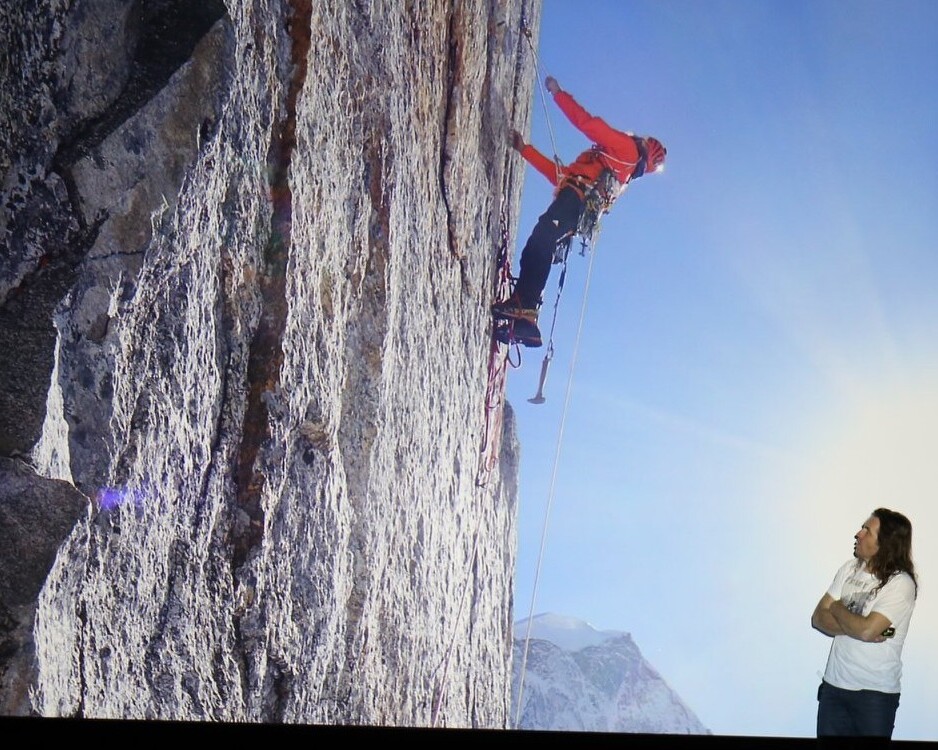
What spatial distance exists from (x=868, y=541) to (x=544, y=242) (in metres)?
1.74

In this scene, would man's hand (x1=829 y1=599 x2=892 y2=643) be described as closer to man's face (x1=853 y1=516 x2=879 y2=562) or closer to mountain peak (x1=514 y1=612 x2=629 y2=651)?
man's face (x1=853 y1=516 x2=879 y2=562)

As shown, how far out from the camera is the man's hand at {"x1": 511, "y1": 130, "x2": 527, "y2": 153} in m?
3.40

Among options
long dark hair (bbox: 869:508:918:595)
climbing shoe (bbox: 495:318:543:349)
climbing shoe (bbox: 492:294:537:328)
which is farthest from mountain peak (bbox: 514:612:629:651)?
climbing shoe (bbox: 492:294:537:328)

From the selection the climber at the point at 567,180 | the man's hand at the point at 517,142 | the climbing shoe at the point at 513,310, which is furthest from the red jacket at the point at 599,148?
the climbing shoe at the point at 513,310

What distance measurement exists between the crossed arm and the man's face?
155mm

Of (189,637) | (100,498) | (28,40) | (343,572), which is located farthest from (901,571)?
(28,40)

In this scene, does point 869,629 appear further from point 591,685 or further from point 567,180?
point 567,180

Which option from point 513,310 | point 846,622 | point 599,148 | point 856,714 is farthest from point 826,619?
point 599,148

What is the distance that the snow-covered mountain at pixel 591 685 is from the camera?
2377 millimetres

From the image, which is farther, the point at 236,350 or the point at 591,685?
the point at 591,685

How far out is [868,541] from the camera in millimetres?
2094

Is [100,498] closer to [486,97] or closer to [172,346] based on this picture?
A: [172,346]

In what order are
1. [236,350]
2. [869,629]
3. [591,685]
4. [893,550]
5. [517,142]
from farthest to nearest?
[517,142] < [591,685] < [893,550] < [869,629] < [236,350]

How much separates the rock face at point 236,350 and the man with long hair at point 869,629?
4.31ft
